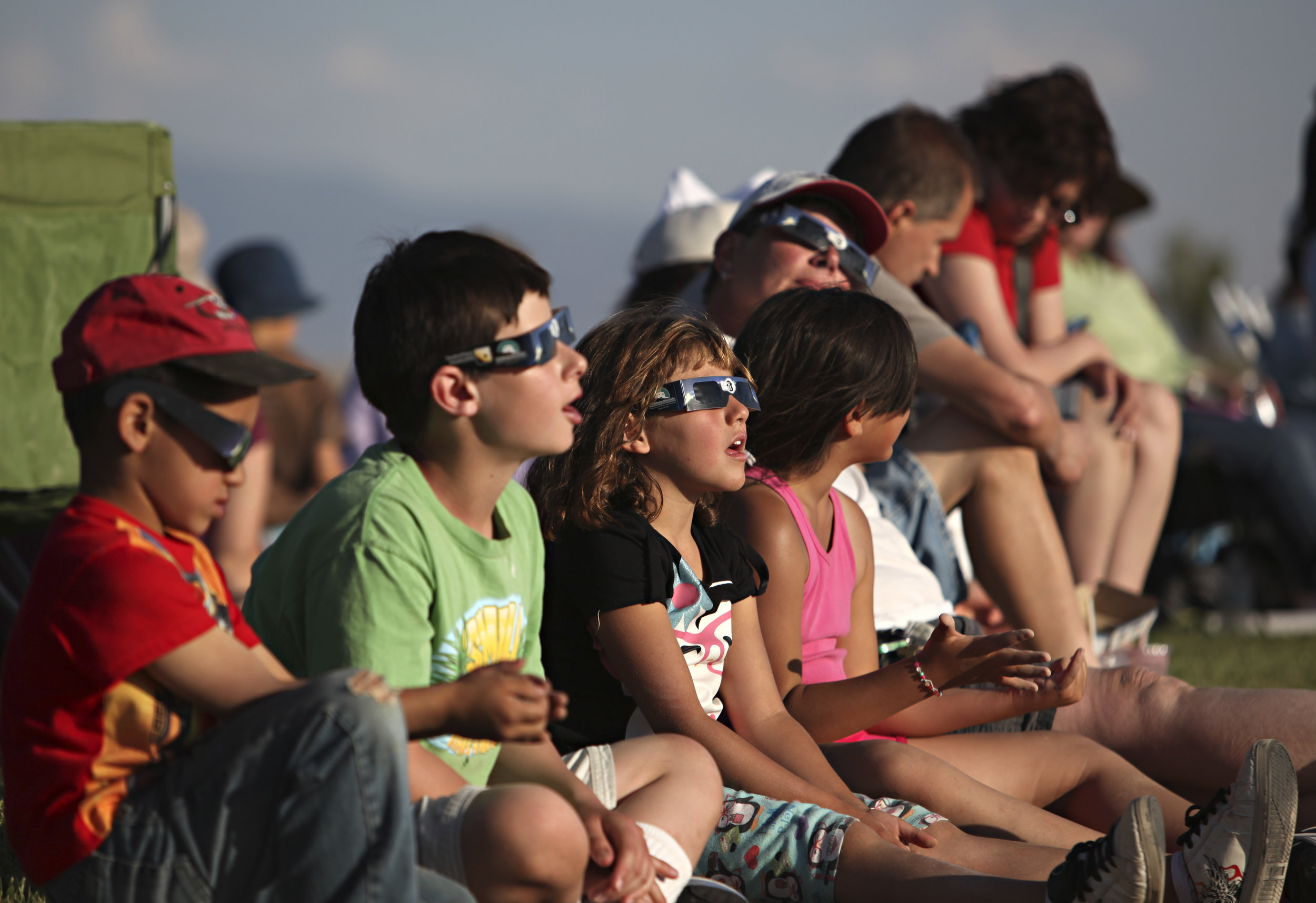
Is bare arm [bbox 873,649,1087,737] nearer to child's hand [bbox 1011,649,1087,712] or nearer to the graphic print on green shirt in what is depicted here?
child's hand [bbox 1011,649,1087,712]

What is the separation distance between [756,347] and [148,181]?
244 cm

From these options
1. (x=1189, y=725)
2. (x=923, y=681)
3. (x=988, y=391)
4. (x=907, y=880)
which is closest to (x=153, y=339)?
(x=907, y=880)

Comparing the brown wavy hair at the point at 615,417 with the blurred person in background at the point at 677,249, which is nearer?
the brown wavy hair at the point at 615,417

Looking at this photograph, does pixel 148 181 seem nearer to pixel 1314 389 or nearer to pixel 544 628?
pixel 544 628

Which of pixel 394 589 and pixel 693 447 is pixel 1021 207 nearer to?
pixel 693 447

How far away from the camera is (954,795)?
268 centimetres

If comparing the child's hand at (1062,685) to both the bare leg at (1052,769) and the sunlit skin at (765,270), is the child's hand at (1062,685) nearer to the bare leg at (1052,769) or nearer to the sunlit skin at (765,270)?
the bare leg at (1052,769)

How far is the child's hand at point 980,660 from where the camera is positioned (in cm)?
272

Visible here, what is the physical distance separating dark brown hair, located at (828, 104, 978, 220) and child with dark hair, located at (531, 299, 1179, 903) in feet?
5.25

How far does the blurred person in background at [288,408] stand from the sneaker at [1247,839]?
5.65m

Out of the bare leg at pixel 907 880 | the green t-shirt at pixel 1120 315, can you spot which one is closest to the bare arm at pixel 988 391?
the bare leg at pixel 907 880

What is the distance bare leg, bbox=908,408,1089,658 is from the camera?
13.1 ft

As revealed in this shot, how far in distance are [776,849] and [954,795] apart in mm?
474

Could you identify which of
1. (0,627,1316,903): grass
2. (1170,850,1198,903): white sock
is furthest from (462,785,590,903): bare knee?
(0,627,1316,903): grass
